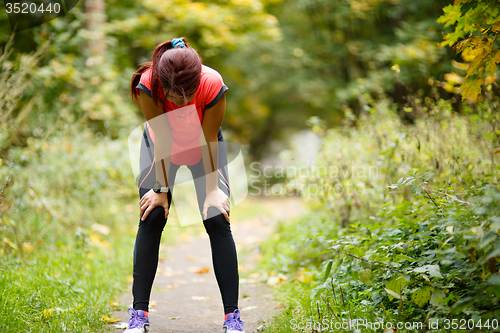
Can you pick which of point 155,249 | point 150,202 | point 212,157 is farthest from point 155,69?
point 155,249

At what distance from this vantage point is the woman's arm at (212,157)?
6.60ft

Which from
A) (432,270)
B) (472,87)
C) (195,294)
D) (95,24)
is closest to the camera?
(432,270)

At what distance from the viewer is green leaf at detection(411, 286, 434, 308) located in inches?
66.9

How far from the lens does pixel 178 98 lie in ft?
5.96

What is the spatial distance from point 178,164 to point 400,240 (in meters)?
1.40

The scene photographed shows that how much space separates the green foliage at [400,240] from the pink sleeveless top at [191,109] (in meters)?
0.92

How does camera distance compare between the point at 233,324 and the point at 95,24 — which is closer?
the point at 233,324

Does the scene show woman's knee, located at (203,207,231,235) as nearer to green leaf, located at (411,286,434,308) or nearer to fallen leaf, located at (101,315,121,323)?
fallen leaf, located at (101,315,121,323)

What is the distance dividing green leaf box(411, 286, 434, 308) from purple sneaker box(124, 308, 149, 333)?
4.57 feet

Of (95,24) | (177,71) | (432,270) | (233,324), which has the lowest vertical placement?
(233,324)

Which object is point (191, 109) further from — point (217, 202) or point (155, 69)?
point (217, 202)

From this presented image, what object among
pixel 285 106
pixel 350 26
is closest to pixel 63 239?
pixel 350 26

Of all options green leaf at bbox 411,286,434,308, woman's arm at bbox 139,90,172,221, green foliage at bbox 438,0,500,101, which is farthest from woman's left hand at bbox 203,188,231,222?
green foliage at bbox 438,0,500,101

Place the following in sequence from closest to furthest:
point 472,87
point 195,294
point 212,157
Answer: point 212,157 → point 472,87 → point 195,294
